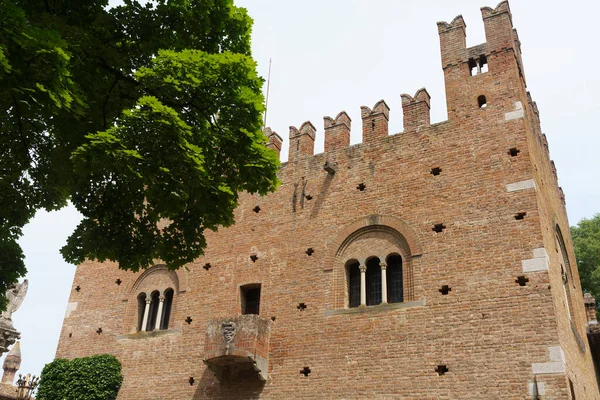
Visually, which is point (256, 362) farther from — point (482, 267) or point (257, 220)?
point (482, 267)

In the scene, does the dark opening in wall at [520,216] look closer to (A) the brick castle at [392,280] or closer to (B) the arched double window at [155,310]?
(A) the brick castle at [392,280]

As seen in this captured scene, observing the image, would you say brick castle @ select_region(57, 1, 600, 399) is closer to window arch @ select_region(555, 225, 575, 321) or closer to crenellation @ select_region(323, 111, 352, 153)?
crenellation @ select_region(323, 111, 352, 153)

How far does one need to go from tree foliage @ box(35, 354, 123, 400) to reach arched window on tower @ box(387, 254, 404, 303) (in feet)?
25.7

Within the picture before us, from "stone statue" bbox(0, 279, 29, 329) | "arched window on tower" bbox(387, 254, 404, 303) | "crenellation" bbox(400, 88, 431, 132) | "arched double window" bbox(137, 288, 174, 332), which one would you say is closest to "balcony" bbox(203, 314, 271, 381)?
"arched double window" bbox(137, 288, 174, 332)

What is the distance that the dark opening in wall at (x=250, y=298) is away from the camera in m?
15.4

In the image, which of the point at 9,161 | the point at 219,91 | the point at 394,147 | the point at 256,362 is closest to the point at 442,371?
the point at 256,362

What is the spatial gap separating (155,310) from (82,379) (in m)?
2.61

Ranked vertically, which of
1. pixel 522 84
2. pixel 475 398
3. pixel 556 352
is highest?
pixel 522 84

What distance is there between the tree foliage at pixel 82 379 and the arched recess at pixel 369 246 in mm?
6647

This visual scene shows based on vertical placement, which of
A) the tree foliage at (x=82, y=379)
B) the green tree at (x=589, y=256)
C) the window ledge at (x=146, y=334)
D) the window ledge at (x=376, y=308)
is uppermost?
the green tree at (x=589, y=256)

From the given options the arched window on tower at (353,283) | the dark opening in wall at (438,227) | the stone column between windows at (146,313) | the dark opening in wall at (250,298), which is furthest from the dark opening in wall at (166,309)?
the dark opening in wall at (438,227)

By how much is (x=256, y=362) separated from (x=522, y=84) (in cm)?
954

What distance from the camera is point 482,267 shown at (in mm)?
12508

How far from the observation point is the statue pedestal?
13.0 meters
